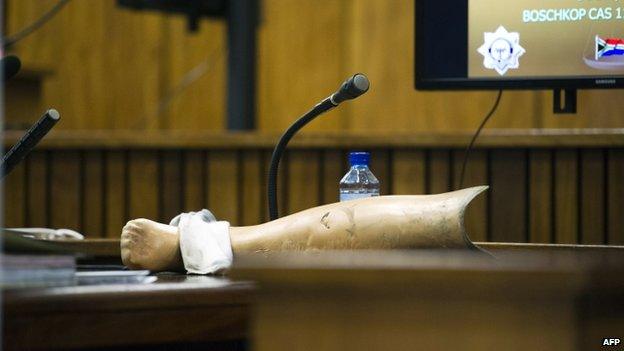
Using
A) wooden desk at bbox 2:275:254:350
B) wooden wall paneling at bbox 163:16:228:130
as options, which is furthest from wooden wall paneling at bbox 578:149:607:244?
wooden wall paneling at bbox 163:16:228:130

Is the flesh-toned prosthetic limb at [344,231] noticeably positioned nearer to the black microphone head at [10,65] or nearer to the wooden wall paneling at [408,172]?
the black microphone head at [10,65]

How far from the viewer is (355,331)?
30.7 inches

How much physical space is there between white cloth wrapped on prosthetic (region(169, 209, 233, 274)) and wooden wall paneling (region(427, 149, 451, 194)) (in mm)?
1475

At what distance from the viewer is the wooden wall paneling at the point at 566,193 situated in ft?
8.86

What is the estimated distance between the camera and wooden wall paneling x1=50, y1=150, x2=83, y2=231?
302 cm

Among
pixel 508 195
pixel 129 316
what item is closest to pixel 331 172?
pixel 508 195

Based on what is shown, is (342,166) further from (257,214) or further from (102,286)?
(102,286)

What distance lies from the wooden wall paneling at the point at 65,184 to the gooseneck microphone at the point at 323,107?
1514 mm

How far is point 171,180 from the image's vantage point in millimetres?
2998

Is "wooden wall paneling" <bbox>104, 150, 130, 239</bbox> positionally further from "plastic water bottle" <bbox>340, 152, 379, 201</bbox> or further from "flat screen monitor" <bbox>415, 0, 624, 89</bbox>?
"flat screen monitor" <bbox>415, 0, 624, 89</bbox>

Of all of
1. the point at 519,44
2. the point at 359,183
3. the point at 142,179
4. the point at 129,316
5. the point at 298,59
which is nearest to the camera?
the point at 129,316

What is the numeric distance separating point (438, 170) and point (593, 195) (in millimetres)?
421

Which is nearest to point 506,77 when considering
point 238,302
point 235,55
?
point 238,302

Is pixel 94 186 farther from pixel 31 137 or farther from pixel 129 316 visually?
pixel 129 316
